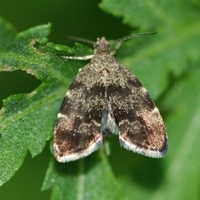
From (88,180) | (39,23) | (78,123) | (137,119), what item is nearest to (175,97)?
(137,119)

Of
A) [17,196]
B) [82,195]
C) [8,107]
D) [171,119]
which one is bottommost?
[17,196]

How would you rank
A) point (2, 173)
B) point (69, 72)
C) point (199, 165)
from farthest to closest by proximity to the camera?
1. point (199, 165)
2. point (69, 72)
3. point (2, 173)

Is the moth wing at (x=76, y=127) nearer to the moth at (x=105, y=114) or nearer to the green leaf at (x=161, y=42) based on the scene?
the moth at (x=105, y=114)

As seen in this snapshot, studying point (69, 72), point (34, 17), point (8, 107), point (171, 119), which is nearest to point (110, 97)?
point (69, 72)

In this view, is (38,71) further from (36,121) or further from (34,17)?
(34,17)

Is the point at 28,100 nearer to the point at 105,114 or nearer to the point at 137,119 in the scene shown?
the point at 105,114

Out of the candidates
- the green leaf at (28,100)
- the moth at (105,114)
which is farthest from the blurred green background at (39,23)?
the green leaf at (28,100)
